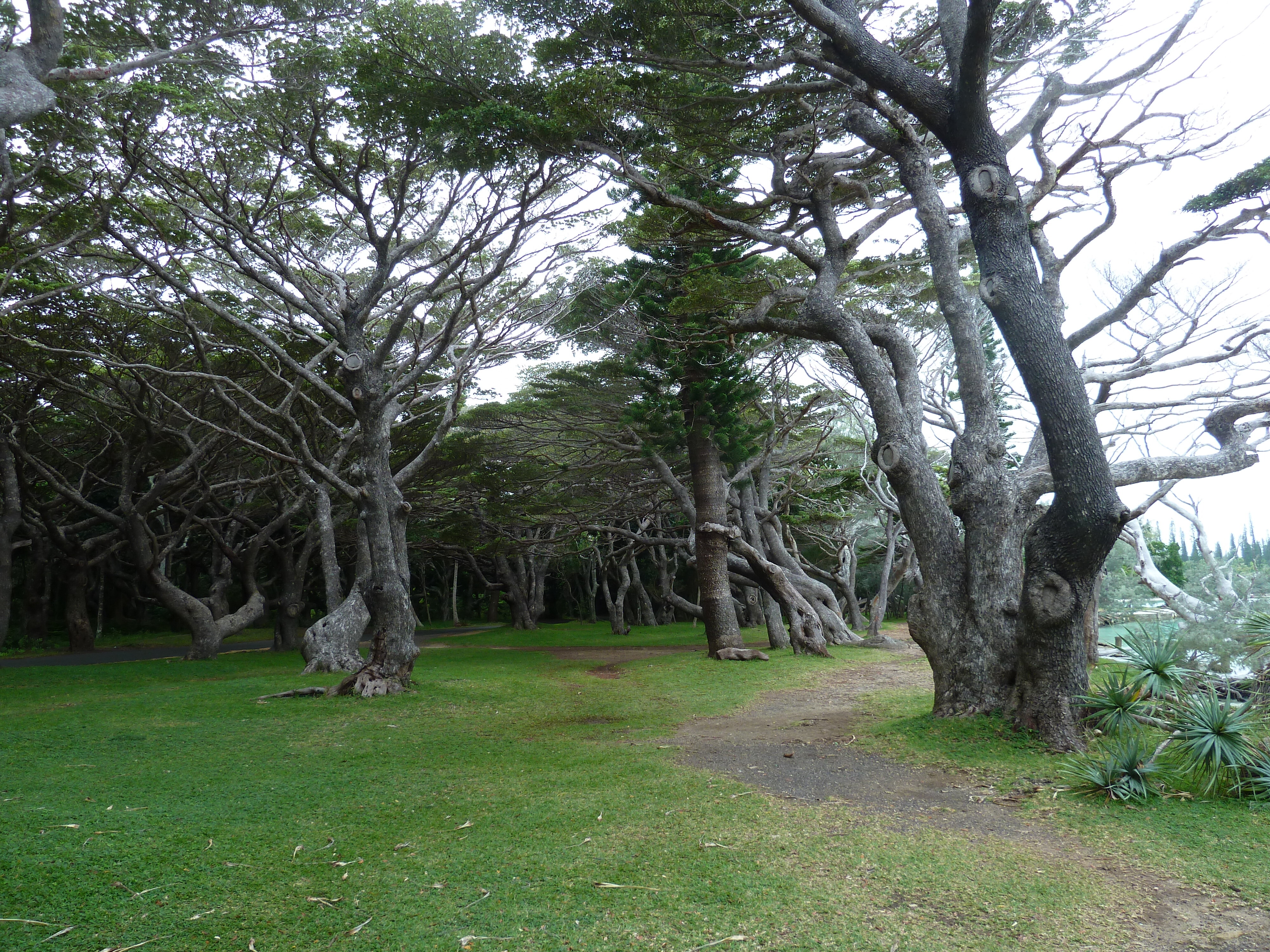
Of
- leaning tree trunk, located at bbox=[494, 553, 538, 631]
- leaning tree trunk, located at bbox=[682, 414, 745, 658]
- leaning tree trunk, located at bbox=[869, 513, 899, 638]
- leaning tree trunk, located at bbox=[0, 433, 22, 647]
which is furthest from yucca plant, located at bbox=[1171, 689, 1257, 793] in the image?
leaning tree trunk, located at bbox=[494, 553, 538, 631]

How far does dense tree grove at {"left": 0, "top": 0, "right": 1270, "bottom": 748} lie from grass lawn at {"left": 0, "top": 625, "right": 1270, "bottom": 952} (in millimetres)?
2712

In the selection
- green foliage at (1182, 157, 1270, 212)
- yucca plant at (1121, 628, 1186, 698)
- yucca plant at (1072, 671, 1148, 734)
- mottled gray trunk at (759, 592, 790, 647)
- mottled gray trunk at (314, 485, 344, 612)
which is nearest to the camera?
yucca plant at (1121, 628, 1186, 698)

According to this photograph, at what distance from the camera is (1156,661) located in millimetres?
5824

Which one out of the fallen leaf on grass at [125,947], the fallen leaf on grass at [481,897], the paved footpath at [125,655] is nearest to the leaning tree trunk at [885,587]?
the paved footpath at [125,655]

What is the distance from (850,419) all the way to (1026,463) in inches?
588

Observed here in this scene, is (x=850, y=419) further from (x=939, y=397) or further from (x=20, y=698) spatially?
(x=20, y=698)

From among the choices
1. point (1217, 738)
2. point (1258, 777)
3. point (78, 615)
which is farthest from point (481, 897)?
point (78, 615)

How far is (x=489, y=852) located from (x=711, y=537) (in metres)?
11.6

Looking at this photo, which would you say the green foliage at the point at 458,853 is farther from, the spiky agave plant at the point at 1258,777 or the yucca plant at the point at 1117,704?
the yucca plant at the point at 1117,704

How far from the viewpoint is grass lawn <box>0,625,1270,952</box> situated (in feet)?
10.7

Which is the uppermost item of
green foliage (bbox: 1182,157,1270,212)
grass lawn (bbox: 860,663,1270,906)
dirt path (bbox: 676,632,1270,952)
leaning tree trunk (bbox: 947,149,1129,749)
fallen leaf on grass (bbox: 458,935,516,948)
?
green foliage (bbox: 1182,157,1270,212)

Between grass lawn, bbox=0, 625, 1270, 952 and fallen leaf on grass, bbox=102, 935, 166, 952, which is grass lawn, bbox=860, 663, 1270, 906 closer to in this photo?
grass lawn, bbox=0, 625, 1270, 952

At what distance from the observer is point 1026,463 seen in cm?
757

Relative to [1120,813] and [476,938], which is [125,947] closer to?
[476,938]
